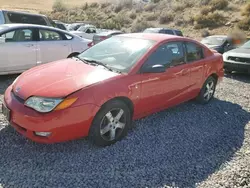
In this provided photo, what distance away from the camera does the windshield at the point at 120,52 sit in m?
3.88

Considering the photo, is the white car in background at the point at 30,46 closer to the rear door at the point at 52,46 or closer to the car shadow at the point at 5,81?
the rear door at the point at 52,46

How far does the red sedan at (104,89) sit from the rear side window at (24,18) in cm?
629

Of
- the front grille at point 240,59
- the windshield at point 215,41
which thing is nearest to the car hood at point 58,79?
the front grille at point 240,59

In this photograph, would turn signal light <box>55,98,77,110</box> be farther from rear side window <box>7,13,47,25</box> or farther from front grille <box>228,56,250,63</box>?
rear side window <box>7,13,47,25</box>

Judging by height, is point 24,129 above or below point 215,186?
above

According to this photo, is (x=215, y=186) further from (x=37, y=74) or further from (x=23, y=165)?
(x=37, y=74)

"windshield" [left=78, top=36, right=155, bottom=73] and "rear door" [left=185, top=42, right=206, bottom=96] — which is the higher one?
"windshield" [left=78, top=36, right=155, bottom=73]

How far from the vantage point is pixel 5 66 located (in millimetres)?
6012

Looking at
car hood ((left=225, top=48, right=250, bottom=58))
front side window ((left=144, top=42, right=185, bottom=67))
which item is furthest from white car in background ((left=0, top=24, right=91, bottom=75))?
car hood ((left=225, top=48, right=250, bottom=58))

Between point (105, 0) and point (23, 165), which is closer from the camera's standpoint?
point (23, 165)

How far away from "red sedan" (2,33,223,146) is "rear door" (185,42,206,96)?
2 cm

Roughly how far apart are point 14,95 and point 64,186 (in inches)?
55.9

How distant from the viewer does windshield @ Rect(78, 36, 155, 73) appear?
388 cm

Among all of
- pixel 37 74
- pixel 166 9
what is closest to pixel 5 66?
pixel 37 74
